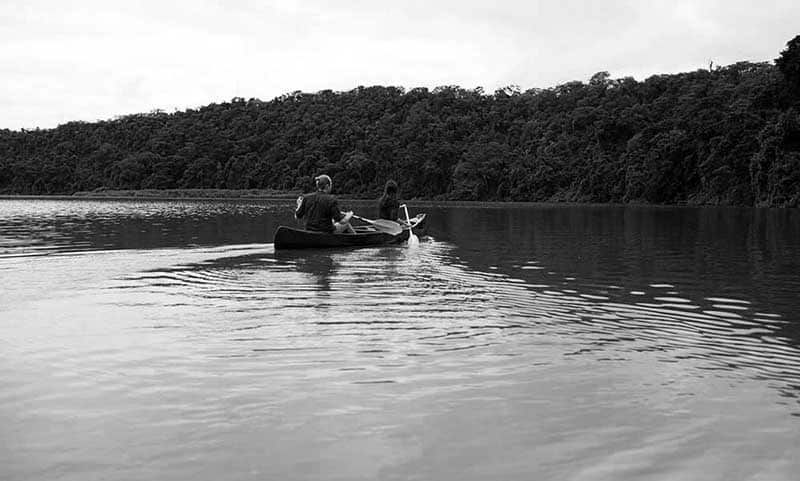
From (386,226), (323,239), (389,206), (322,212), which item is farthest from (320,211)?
(389,206)

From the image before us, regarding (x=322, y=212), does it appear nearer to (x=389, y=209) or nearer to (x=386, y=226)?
(x=386, y=226)

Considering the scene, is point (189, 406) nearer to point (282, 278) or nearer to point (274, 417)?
point (274, 417)

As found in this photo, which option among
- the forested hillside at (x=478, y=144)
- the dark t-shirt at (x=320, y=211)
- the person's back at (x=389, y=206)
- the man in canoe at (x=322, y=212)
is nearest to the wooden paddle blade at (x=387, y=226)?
the person's back at (x=389, y=206)

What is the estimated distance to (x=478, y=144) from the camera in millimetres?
90375

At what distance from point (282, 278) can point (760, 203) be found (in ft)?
167

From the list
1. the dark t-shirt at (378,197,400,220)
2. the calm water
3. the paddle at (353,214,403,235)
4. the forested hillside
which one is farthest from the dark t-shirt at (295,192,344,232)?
the forested hillside

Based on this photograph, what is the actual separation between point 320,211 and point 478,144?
7645 cm

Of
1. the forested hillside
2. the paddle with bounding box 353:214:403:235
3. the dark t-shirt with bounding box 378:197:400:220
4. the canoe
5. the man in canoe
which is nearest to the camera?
the canoe

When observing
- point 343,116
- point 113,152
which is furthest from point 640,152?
point 113,152

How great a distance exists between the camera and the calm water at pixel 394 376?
3750 millimetres

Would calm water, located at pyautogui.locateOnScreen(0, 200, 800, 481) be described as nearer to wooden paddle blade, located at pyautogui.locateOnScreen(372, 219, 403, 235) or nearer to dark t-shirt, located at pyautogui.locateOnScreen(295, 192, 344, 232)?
dark t-shirt, located at pyautogui.locateOnScreen(295, 192, 344, 232)

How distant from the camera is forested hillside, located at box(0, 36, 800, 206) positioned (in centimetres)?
5866

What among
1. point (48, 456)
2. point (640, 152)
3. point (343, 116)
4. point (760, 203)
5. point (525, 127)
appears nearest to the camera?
point (48, 456)

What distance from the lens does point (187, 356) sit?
5832mm
